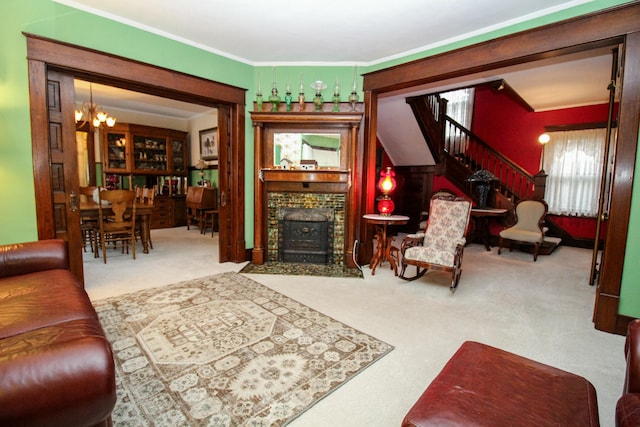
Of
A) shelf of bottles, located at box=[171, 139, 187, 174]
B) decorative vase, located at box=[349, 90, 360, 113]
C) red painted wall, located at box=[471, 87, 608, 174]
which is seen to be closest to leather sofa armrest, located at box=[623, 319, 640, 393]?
decorative vase, located at box=[349, 90, 360, 113]

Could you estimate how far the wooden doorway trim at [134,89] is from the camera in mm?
2809

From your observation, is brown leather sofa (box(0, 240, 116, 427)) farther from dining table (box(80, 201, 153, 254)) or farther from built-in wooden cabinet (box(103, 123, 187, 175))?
built-in wooden cabinet (box(103, 123, 187, 175))

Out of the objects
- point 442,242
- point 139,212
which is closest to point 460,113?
point 442,242

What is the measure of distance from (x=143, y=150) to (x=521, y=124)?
879 cm

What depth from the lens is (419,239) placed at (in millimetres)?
3867

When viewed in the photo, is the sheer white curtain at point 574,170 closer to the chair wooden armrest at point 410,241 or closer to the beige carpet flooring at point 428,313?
the beige carpet flooring at point 428,313

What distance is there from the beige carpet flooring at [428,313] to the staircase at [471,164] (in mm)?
1583

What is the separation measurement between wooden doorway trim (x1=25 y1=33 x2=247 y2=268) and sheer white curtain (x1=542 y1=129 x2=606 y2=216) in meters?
6.35

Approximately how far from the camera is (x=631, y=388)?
3.83 feet

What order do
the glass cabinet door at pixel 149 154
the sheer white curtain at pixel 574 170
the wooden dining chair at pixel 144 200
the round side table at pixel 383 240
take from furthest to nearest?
1. the glass cabinet door at pixel 149 154
2. the sheer white curtain at pixel 574 170
3. the wooden dining chair at pixel 144 200
4. the round side table at pixel 383 240

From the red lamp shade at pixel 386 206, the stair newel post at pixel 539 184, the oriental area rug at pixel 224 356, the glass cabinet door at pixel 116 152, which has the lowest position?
the oriental area rug at pixel 224 356

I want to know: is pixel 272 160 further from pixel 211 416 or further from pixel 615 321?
pixel 615 321

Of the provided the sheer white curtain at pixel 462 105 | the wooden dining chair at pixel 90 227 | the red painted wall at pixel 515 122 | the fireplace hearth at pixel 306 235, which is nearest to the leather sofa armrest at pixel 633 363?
the fireplace hearth at pixel 306 235

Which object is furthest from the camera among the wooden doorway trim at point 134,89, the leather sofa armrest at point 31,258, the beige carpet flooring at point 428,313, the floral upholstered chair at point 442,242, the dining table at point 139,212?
the dining table at point 139,212
